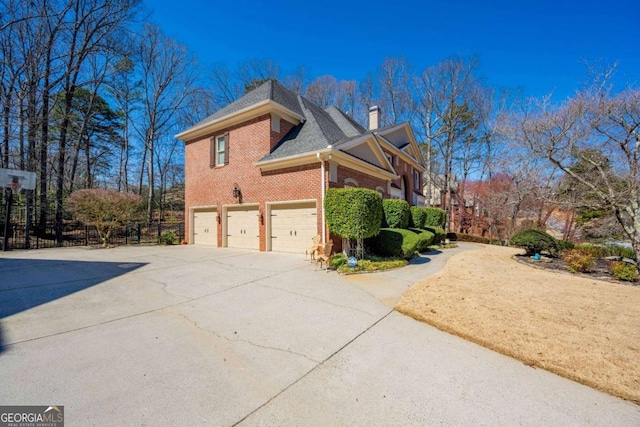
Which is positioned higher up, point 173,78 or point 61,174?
point 173,78

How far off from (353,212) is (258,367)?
5.46 meters

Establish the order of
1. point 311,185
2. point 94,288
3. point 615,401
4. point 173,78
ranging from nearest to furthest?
point 615,401 → point 94,288 → point 311,185 → point 173,78

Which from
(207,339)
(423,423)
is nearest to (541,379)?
(423,423)

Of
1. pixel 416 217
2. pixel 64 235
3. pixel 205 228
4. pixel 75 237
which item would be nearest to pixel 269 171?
pixel 205 228

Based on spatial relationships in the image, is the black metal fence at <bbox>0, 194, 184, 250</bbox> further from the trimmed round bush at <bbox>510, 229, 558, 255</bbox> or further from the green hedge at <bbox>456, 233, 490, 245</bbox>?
the green hedge at <bbox>456, 233, 490, 245</bbox>

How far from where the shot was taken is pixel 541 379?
2795mm

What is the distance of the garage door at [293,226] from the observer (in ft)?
32.2

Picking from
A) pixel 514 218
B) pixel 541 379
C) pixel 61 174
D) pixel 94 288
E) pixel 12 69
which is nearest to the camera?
pixel 541 379

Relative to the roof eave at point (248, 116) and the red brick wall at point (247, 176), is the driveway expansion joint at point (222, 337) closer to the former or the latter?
the red brick wall at point (247, 176)

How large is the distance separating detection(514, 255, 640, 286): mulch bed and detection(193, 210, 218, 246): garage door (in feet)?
45.3

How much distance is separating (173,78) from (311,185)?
1921 centimetres

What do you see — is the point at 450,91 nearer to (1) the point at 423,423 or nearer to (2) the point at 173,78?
(2) the point at 173,78

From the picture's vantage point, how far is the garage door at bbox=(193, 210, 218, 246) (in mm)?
13164

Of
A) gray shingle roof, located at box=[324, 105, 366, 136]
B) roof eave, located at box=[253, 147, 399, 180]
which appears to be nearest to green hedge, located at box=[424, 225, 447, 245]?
roof eave, located at box=[253, 147, 399, 180]
